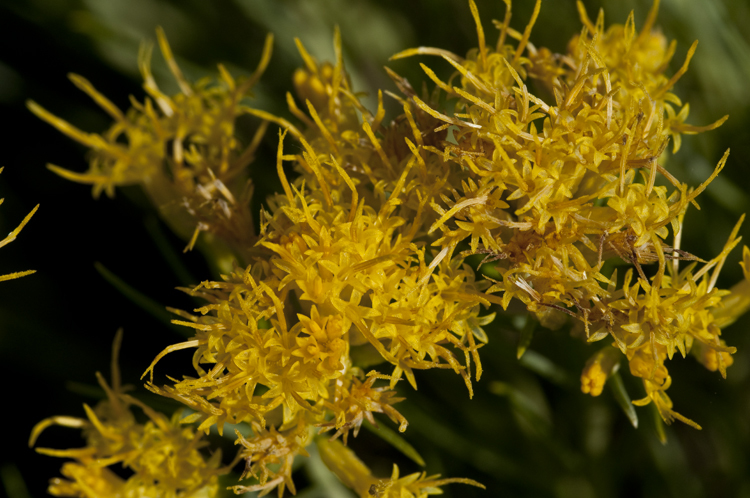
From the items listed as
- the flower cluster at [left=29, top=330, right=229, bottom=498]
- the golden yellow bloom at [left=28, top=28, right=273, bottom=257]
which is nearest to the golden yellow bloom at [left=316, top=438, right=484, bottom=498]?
the flower cluster at [left=29, top=330, right=229, bottom=498]

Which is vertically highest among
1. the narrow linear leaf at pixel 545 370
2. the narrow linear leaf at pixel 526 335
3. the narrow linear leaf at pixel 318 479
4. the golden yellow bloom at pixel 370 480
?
the narrow linear leaf at pixel 526 335

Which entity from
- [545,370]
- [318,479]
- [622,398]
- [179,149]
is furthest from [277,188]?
[622,398]

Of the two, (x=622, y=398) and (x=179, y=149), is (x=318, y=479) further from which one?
(x=179, y=149)

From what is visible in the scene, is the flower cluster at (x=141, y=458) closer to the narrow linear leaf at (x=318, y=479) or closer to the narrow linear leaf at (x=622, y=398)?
the narrow linear leaf at (x=318, y=479)

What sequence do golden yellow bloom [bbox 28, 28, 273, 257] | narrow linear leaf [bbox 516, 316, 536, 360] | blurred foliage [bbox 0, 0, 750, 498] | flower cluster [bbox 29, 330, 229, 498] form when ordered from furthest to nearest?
blurred foliage [bbox 0, 0, 750, 498] < golden yellow bloom [bbox 28, 28, 273, 257] < flower cluster [bbox 29, 330, 229, 498] < narrow linear leaf [bbox 516, 316, 536, 360]

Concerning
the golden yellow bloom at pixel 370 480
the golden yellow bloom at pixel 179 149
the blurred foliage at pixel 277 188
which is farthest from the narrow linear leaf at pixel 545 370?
the golden yellow bloom at pixel 179 149

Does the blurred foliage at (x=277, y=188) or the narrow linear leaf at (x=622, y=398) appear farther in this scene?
the blurred foliage at (x=277, y=188)

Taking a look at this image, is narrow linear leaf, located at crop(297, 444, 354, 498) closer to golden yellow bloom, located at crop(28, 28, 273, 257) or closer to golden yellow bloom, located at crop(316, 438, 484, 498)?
golden yellow bloom, located at crop(316, 438, 484, 498)

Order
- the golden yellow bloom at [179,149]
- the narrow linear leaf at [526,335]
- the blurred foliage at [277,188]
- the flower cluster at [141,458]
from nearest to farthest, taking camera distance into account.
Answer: the narrow linear leaf at [526,335] → the flower cluster at [141,458] → the golden yellow bloom at [179,149] → the blurred foliage at [277,188]

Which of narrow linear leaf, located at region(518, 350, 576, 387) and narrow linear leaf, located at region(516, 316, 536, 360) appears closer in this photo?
narrow linear leaf, located at region(516, 316, 536, 360)
